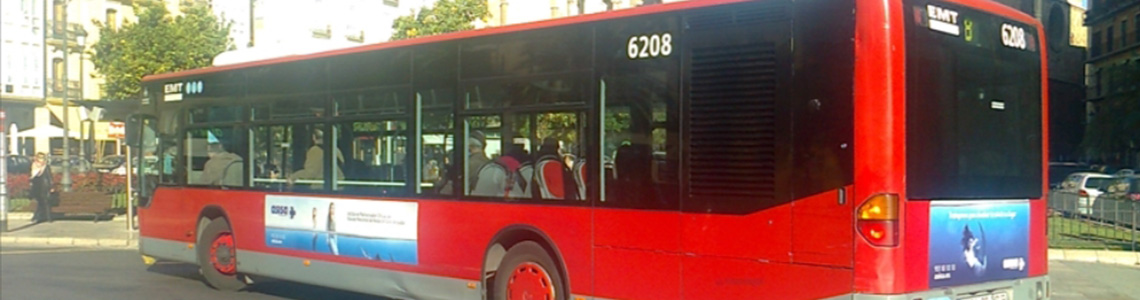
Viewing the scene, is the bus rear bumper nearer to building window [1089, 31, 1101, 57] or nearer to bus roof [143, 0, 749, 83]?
bus roof [143, 0, 749, 83]

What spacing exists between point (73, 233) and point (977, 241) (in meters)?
19.9

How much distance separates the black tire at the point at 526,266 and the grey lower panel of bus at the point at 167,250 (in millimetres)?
5459

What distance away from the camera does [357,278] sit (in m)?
10.9

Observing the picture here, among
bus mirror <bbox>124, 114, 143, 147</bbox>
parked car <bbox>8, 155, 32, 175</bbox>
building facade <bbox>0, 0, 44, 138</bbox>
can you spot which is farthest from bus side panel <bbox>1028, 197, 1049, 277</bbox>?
building facade <bbox>0, 0, 44, 138</bbox>

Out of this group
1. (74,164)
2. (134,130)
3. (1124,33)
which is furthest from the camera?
(1124,33)

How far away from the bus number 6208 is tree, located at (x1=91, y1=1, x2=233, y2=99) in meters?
29.2

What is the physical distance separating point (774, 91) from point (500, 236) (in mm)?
3009

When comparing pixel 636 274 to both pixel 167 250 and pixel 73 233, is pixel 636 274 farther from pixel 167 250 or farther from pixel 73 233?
pixel 73 233

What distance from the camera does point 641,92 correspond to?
26.8 ft

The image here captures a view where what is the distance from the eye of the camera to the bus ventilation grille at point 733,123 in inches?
290

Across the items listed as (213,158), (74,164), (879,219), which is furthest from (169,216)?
(74,164)

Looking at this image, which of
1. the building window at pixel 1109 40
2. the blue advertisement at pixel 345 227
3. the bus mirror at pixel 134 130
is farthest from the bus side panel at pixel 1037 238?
the building window at pixel 1109 40

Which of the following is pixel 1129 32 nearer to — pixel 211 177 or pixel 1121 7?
pixel 1121 7

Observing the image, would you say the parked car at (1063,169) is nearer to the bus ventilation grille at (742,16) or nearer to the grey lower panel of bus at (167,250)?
the grey lower panel of bus at (167,250)
